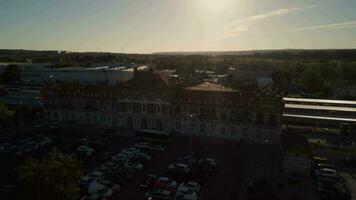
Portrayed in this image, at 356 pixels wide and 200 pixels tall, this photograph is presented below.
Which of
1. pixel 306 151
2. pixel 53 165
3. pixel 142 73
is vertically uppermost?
pixel 142 73

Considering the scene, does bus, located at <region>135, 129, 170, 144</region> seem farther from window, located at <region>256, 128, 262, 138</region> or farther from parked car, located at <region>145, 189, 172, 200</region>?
parked car, located at <region>145, 189, 172, 200</region>

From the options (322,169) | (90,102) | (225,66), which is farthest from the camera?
(225,66)

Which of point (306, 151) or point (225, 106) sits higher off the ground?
point (225, 106)

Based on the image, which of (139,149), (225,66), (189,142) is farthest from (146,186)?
(225,66)

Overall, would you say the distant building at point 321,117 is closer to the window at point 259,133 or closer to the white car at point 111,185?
the window at point 259,133

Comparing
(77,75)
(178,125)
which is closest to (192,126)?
(178,125)

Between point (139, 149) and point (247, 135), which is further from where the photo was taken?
point (247, 135)

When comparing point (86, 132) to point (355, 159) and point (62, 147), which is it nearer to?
point (62, 147)

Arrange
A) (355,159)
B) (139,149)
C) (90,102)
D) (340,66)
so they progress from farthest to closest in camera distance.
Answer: (340,66)
(90,102)
(139,149)
(355,159)

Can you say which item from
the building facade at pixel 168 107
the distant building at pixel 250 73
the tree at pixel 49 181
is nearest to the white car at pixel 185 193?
the tree at pixel 49 181
